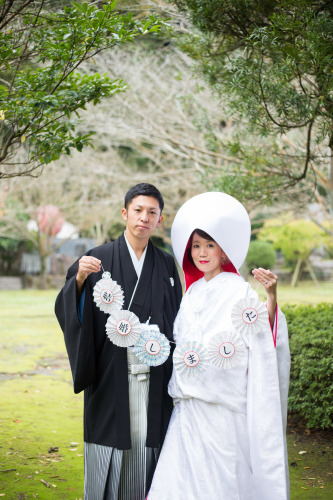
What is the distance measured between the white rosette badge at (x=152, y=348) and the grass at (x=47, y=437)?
1.65 m

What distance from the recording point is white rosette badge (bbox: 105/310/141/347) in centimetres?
288

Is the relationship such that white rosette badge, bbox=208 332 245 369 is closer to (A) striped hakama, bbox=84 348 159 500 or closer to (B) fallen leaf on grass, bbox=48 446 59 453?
(A) striped hakama, bbox=84 348 159 500

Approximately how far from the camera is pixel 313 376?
4.89 m

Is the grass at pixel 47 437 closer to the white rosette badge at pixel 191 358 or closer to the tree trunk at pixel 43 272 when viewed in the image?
the white rosette badge at pixel 191 358

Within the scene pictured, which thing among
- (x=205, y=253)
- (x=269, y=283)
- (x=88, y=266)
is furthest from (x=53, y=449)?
(x=269, y=283)

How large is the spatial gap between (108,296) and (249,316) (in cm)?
75

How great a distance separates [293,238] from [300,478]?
686 inches

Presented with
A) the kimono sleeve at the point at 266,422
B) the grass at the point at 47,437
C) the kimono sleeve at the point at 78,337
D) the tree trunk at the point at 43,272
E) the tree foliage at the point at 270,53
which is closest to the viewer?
the kimono sleeve at the point at 266,422

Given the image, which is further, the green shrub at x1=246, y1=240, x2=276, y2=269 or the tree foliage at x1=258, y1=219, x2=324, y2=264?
the green shrub at x1=246, y1=240, x2=276, y2=269

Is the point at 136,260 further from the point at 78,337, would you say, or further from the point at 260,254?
the point at 260,254

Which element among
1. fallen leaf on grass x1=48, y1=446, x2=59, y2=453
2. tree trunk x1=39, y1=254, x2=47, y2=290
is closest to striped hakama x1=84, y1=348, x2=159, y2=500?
fallen leaf on grass x1=48, y1=446, x2=59, y2=453

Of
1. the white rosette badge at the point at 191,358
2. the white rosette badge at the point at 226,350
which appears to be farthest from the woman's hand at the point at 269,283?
the white rosette badge at the point at 191,358

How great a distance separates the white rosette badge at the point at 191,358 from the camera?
2.76m

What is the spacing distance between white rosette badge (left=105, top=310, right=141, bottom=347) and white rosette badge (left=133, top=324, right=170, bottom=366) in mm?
39
